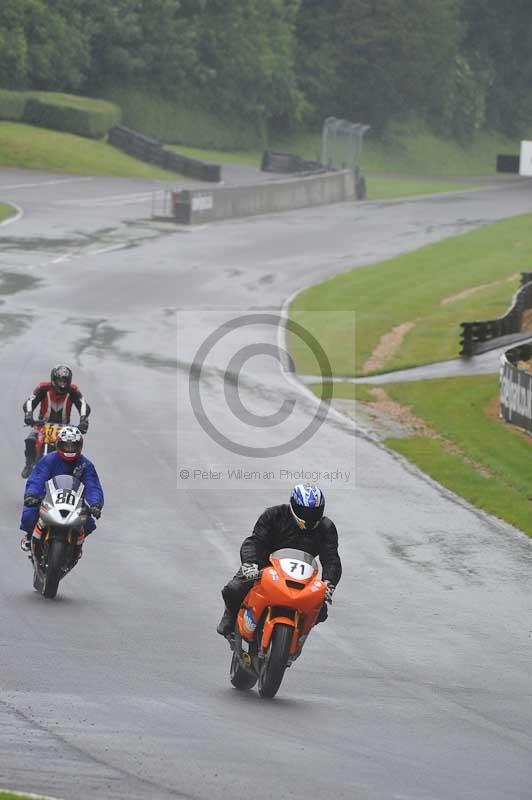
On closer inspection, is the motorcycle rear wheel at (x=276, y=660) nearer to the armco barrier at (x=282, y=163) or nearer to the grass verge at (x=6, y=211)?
the grass verge at (x=6, y=211)

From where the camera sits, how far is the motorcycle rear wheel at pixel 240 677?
12656mm

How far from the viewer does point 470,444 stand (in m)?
29.1

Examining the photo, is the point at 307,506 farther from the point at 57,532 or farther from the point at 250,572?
the point at 57,532

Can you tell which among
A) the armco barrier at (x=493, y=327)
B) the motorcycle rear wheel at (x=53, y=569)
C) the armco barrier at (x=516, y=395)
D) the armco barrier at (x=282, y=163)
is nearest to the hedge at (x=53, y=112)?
the armco barrier at (x=282, y=163)

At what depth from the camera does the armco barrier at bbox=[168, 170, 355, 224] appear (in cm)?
6194

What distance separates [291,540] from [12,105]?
239ft

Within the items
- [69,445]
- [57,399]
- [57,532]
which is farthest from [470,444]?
[57,532]

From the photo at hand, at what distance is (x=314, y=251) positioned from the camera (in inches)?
2290

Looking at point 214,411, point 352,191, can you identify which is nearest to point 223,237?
point 352,191

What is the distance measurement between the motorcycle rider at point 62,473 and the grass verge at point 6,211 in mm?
42613

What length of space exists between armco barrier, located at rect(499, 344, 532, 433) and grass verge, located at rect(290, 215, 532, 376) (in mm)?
6625

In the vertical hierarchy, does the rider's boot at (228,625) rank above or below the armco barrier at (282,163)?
above

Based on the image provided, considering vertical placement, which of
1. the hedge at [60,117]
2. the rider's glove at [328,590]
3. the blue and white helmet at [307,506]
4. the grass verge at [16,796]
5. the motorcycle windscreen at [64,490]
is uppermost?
the blue and white helmet at [307,506]

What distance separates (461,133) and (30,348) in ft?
312
